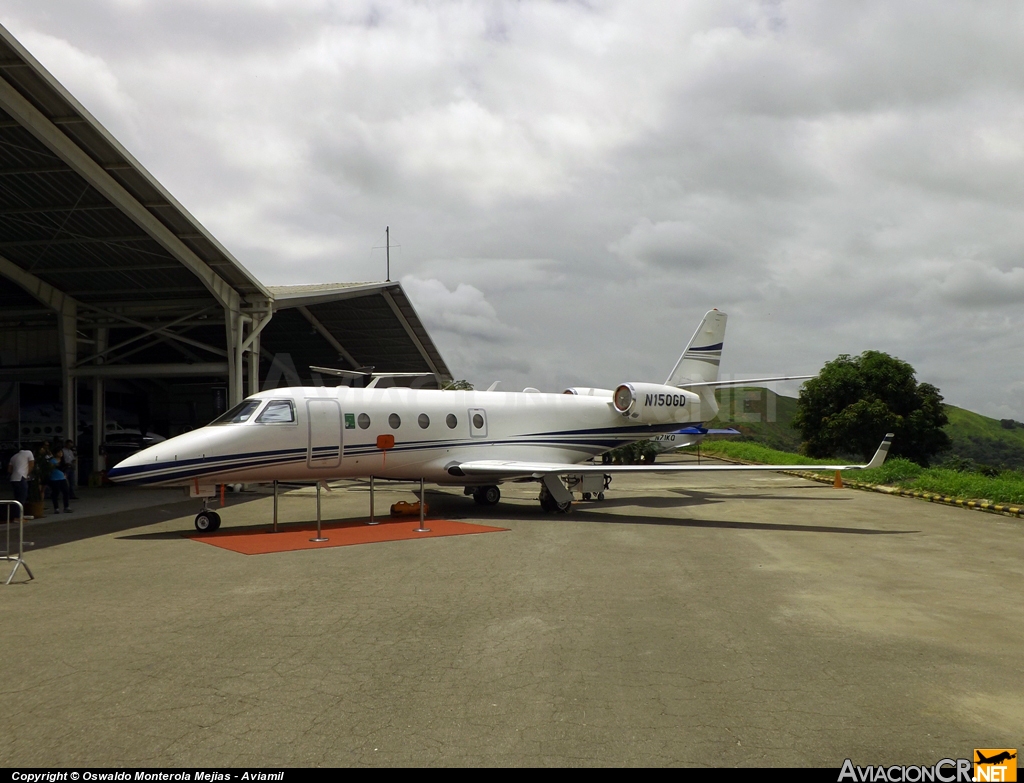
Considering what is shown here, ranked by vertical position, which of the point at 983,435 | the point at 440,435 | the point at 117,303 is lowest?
the point at 983,435

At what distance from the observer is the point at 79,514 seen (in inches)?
637

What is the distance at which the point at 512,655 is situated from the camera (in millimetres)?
5852

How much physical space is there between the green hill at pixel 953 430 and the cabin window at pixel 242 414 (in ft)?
84.2

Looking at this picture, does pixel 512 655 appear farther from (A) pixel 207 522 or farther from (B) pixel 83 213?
(B) pixel 83 213

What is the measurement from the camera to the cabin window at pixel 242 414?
45.3ft

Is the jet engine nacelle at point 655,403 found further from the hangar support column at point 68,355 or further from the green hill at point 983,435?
the green hill at point 983,435

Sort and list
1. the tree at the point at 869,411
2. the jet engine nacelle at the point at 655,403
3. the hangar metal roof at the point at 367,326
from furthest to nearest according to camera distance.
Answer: the tree at the point at 869,411 → the hangar metal roof at the point at 367,326 → the jet engine nacelle at the point at 655,403

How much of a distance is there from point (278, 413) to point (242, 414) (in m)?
0.67

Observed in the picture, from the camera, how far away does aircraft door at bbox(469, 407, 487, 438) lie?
17141 mm

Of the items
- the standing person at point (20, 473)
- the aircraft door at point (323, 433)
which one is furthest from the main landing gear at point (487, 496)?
the standing person at point (20, 473)

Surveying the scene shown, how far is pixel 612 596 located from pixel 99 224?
17134 mm

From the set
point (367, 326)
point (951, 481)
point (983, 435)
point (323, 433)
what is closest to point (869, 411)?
point (951, 481)

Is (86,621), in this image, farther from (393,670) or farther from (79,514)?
(79,514)

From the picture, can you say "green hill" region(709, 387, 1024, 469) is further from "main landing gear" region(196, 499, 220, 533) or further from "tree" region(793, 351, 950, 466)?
"main landing gear" region(196, 499, 220, 533)
